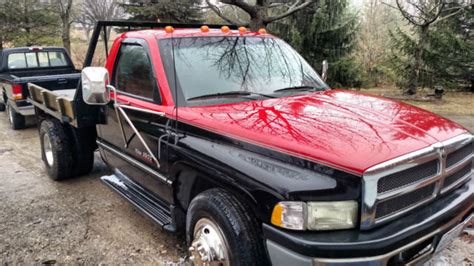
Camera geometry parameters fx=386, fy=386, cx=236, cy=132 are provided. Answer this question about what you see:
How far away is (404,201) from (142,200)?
241 cm

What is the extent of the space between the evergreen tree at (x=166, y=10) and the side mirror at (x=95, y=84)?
11.6 m

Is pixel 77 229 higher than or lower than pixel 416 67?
lower

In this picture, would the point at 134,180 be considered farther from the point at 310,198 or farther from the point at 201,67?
the point at 310,198

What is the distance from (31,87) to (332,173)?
18.5ft

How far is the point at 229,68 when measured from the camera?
344 cm

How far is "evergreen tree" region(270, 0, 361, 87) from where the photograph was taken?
13898 millimetres

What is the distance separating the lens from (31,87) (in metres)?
6.19

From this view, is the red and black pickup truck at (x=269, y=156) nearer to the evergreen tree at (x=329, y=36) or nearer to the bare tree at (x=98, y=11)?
the evergreen tree at (x=329, y=36)

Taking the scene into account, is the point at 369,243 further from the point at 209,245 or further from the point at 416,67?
the point at 416,67

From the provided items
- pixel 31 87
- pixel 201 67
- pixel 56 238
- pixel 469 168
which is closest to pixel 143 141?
pixel 201 67

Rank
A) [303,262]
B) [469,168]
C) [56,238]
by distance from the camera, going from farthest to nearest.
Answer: [56,238], [469,168], [303,262]

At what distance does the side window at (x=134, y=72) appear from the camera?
3435 mm

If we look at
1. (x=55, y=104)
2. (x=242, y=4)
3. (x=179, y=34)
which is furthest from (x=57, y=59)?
(x=179, y=34)

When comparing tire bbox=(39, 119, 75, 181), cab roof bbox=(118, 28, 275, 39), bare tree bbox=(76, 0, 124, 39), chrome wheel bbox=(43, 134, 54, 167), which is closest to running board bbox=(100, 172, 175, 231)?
tire bbox=(39, 119, 75, 181)
